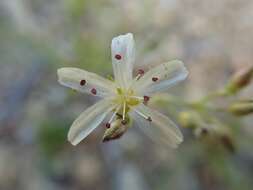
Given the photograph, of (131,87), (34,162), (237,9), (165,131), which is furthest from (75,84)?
(237,9)

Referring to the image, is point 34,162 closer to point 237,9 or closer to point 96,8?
point 96,8

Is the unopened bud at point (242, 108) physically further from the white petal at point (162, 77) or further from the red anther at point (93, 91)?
the red anther at point (93, 91)

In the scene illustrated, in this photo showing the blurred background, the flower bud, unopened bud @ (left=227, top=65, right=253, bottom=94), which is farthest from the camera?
the blurred background

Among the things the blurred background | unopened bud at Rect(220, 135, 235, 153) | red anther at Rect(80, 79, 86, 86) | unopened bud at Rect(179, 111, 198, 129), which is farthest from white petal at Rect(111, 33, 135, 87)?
the blurred background

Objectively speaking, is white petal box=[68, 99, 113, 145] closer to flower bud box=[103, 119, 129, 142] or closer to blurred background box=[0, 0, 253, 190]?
flower bud box=[103, 119, 129, 142]

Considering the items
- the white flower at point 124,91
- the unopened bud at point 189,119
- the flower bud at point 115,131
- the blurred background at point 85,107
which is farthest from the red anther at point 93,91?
the blurred background at point 85,107

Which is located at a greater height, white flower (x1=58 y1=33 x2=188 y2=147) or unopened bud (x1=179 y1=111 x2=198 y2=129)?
white flower (x1=58 y1=33 x2=188 y2=147)

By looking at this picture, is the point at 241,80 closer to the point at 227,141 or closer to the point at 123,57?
the point at 227,141
